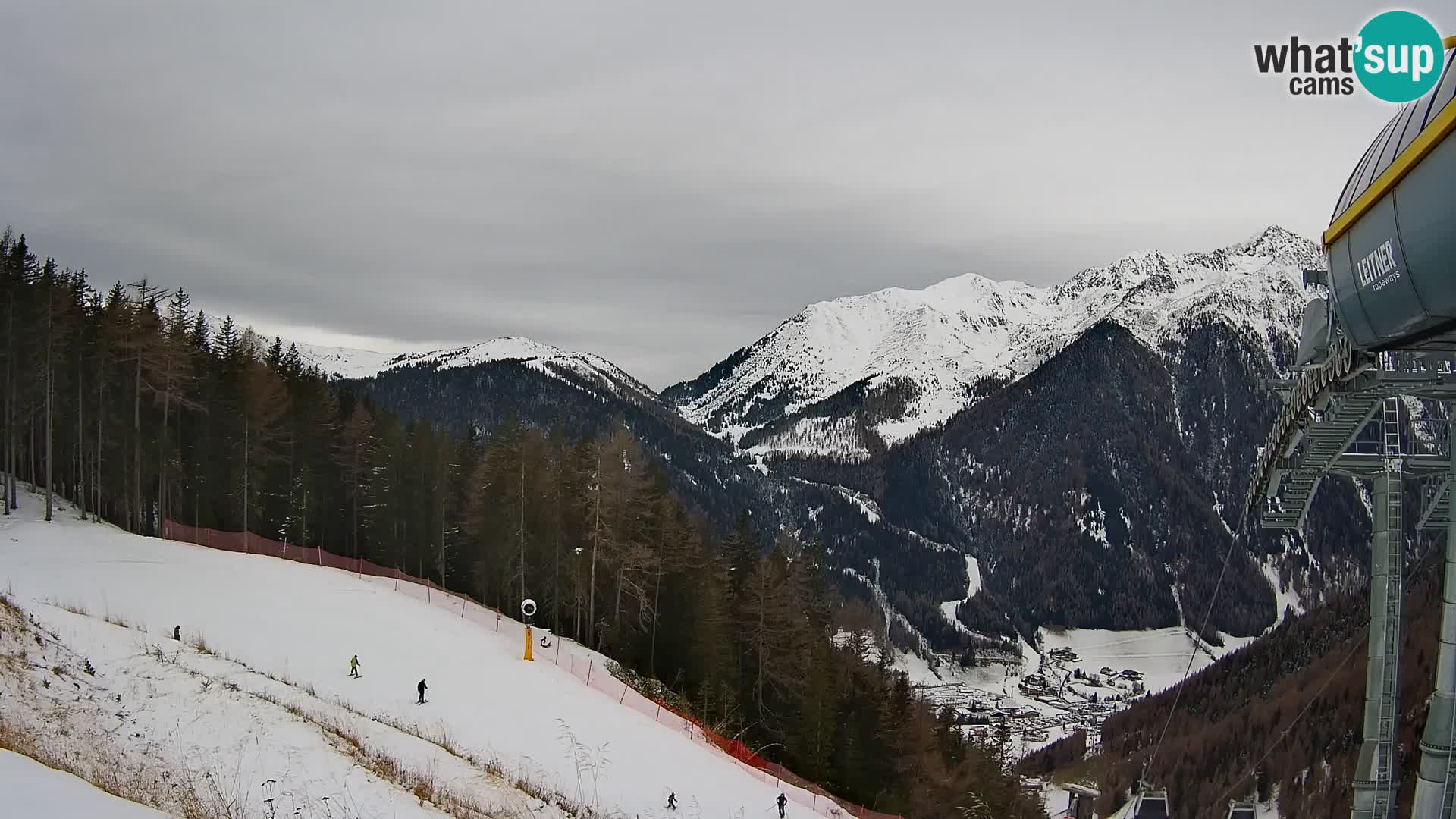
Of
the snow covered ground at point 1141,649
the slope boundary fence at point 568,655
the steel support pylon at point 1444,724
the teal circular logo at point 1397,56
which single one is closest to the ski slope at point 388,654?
the slope boundary fence at point 568,655

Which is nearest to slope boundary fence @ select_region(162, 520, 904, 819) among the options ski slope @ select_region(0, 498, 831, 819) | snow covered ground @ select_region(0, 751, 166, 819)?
ski slope @ select_region(0, 498, 831, 819)

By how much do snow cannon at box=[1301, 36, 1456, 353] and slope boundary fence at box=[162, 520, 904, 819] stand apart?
17.6 metres

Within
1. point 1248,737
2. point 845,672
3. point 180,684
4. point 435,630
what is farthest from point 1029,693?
point 180,684

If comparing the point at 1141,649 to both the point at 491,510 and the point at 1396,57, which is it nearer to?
the point at 491,510

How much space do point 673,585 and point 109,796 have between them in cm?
3443

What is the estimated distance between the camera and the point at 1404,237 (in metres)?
7.86

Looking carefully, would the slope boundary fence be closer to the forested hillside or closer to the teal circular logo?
the forested hillside

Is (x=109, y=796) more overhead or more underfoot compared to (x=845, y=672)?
more overhead

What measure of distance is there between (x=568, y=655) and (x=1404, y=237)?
3039 cm

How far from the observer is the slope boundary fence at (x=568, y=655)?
1048 inches

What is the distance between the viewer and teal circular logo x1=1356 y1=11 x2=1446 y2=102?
10.8m

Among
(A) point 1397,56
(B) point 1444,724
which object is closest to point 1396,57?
(A) point 1397,56

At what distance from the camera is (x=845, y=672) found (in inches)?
1597

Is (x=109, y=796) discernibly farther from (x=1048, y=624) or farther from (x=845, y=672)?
(x=1048, y=624)
